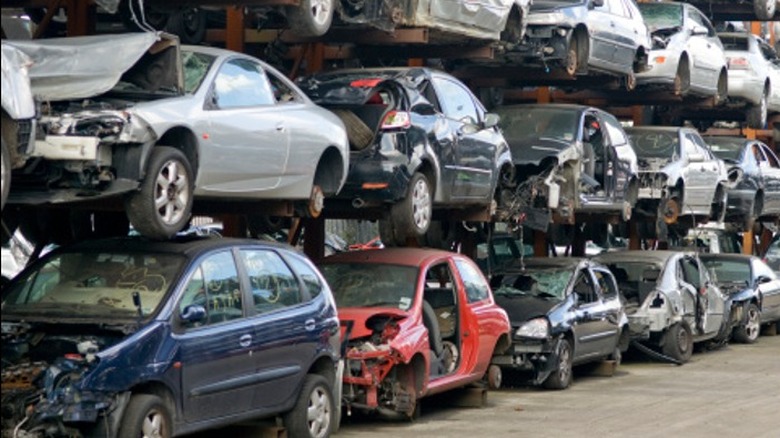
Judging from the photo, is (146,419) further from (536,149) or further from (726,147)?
(726,147)

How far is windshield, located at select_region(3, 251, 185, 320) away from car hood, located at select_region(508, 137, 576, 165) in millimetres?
9613

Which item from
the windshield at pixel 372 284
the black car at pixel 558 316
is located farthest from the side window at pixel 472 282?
the black car at pixel 558 316

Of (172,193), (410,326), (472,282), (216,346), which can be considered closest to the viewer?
(216,346)

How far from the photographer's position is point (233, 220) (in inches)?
720

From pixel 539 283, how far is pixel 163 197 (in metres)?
8.09

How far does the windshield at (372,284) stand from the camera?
15.5 meters

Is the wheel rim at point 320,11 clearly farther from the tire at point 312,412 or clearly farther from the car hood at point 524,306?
the tire at point 312,412

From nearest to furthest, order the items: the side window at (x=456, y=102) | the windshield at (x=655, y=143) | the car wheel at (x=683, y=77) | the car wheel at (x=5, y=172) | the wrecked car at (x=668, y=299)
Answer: the car wheel at (x=5, y=172) < the side window at (x=456, y=102) < the wrecked car at (x=668, y=299) < the windshield at (x=655, y=143) < the car wheel at (x=683, y=77)

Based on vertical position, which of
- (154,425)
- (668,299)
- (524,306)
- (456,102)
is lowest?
(668,299)

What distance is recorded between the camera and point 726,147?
98.9 feet

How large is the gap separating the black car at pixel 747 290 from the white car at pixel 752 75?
4.61 m

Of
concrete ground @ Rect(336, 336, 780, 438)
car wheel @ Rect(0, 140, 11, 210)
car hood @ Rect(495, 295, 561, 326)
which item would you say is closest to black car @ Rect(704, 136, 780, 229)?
concrete ground @ Rect(336, 336, 780, 438)

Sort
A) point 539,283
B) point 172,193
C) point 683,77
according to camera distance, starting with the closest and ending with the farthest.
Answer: point 172,193 < point 539,283 < point 683,77

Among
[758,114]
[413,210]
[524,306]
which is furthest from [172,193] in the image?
[758,114]
